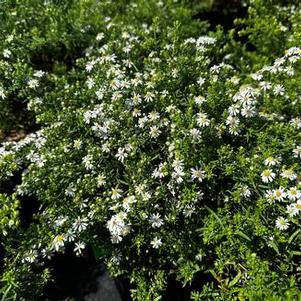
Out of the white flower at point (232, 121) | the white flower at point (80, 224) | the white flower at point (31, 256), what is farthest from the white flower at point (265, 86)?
the white flower at point (31, 256)

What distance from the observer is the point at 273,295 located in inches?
105

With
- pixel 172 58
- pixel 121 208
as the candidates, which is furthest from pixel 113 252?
pixel 172 58

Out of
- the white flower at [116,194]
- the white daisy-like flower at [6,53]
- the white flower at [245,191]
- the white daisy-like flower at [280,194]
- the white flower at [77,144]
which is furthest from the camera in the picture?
the white daisy-like flower at [6,53]

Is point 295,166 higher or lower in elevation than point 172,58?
lower

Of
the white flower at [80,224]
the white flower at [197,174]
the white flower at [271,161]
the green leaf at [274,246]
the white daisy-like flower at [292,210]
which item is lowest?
the green leaf at [274,246]

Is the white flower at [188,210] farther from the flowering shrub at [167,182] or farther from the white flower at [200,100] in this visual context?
the white flower at [200,100]

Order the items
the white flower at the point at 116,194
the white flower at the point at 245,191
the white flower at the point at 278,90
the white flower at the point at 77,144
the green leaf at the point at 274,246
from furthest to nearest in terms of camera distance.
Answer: the white flower at the point at 278,90, the white flower at the point at 77,144, the white flower at the point at 116,194, the white flower at the point at 245,191, the green leaf at the point at 274,246

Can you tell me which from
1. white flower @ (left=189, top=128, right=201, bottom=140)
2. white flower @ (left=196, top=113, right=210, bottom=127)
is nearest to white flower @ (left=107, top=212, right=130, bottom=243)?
white flower @ (left=189, top=128, right=201, bottom=140)

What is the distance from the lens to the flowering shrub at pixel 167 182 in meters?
3.04

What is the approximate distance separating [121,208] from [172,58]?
4.84 ft

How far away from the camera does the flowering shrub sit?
304 cm

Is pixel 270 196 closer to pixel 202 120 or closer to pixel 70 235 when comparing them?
pixel 202 120

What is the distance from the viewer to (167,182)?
332 centimetres

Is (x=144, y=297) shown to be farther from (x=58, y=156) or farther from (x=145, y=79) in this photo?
(x=145, y=79)
